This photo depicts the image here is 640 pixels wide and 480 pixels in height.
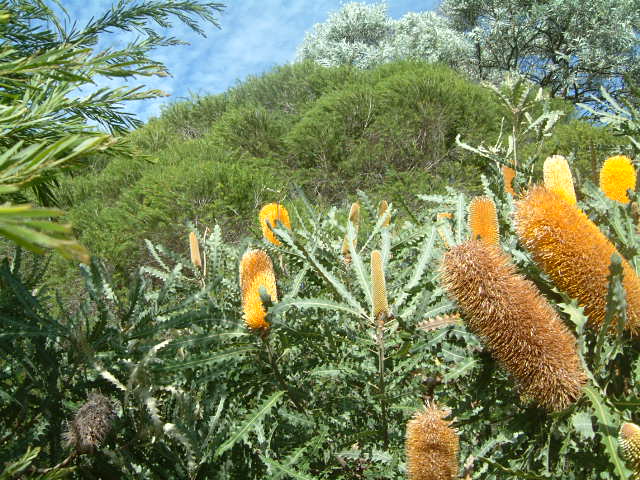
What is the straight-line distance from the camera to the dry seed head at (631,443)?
459 mm

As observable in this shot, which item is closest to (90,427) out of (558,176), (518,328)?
(518,328)

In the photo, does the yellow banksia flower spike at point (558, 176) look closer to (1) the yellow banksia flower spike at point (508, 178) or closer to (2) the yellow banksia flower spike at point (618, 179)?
(2) the yellow banksia flower spike at point (618, 179)

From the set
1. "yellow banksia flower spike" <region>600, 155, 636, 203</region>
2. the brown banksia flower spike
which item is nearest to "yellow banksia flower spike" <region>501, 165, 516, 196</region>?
"yellow banksia flower spike" <region>600, 155, 636, 203</region>

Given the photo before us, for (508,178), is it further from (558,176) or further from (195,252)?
(195,252)

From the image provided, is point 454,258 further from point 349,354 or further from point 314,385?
point 314,385

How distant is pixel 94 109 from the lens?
1541mm

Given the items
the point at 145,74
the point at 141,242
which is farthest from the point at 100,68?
the point at 141,242

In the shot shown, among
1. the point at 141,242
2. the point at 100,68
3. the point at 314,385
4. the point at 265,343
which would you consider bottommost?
the point at 314,385

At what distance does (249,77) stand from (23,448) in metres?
14.2

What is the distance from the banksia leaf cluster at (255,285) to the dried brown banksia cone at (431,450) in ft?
1.00

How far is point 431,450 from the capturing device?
627 mm

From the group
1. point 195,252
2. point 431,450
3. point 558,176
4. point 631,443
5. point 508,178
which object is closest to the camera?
point 631,443

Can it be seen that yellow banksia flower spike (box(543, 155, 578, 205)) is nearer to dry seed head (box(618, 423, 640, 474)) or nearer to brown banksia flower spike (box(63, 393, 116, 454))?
dry seed head (box(618, 423, 640, 474))

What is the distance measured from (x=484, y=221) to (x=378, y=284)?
0.55 ft
